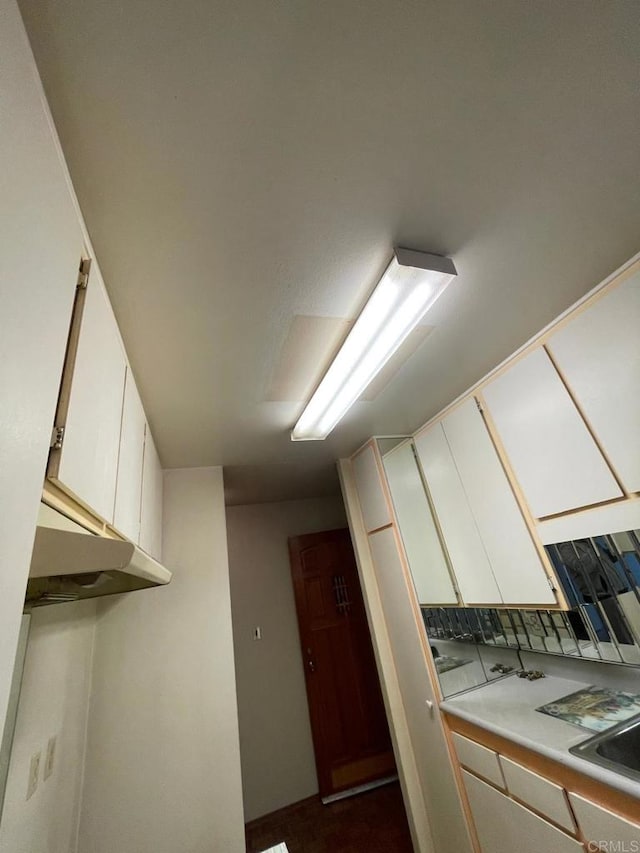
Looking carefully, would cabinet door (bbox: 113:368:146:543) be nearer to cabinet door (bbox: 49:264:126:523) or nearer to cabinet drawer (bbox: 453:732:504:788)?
cabinet door (bbox: 49:264:126:523)

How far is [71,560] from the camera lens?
0.64 m

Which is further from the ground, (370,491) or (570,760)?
(370,491)

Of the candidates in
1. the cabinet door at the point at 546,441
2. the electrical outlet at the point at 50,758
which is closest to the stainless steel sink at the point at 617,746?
the cabinet door at the point at 546,441

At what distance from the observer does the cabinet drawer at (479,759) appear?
1657 millimetres

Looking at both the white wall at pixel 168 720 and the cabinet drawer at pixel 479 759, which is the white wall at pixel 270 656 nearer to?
the white wall at pixel 168 720

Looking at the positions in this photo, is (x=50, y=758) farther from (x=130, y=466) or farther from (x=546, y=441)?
(x=546, y=441)

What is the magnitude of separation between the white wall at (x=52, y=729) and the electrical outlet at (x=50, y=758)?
0.07 feet

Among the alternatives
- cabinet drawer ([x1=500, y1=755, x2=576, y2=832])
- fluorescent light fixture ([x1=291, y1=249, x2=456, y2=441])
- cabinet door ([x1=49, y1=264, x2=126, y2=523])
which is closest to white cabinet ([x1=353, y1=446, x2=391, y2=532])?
fluorescent light fixture ([x1=291, y1=249, x2=456, y2=441])

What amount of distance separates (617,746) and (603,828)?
28cm

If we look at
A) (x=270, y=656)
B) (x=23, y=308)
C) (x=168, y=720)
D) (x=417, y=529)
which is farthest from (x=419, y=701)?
(x=23, y=308)

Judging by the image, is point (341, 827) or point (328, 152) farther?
point (341, 827)

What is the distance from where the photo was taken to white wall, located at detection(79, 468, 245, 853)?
1809 millimetres

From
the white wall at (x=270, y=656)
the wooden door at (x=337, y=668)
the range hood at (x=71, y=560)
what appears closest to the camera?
the range hood at (x=71, y=560)

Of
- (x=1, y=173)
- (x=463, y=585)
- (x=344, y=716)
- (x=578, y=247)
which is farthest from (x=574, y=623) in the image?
(x=1, y=173)
